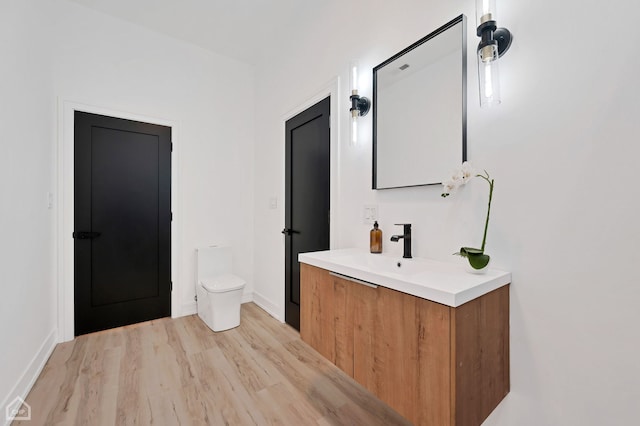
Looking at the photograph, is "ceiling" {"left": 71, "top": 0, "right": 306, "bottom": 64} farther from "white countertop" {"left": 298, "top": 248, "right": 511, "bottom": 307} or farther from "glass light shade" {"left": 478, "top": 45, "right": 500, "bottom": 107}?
"white countertop" {"left": 298, "top": 248, "right": 511, "bottom": 307}

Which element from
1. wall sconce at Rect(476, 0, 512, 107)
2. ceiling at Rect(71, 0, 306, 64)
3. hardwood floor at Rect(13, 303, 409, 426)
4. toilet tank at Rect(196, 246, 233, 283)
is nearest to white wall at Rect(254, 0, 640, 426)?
wall sconce at Rect(476, 0, 512, 107)

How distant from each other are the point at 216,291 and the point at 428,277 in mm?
2015

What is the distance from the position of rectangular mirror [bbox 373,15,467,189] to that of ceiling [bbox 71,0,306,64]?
1451 mm

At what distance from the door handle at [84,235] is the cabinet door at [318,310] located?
2.21 m

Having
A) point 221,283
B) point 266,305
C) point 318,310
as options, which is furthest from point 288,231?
point 318,310

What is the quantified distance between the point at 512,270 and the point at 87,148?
3330mm

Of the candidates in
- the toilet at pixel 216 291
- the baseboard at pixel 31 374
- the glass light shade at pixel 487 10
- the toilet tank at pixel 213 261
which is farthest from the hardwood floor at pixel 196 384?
the glass light shade at pixel 487 10

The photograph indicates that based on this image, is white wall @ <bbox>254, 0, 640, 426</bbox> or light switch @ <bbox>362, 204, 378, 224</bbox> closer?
white wall @ <bbox>254, 0, 640, 426</bbox>

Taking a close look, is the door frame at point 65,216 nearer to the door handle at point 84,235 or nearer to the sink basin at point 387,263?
the door handle at point 84,235

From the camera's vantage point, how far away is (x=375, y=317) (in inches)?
43.6

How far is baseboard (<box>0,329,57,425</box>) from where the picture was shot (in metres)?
1.44

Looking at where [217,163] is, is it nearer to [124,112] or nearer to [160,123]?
[160,123]

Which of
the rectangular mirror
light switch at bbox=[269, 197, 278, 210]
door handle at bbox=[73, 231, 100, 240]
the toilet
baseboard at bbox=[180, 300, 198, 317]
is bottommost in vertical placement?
baseboard at bbox=[180, 300, 198, 317]

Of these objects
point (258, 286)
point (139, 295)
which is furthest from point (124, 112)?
point (258, 286)
